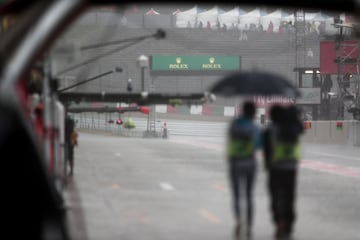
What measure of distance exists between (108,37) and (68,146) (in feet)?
2.34

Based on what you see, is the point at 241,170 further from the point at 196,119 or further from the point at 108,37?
the point at 108,37

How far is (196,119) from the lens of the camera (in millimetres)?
4324

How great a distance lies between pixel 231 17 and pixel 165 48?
0.46m

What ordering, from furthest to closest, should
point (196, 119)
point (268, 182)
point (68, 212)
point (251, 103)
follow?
point (196, 119) < point (68, 212) < point (268, 182) < point (251, 103)

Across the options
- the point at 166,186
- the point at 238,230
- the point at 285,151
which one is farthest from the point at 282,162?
the point at 166,186

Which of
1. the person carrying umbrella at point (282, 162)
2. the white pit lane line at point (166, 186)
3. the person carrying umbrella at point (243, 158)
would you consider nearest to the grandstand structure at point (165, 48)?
the person carrying umbrella at point (282, 162)

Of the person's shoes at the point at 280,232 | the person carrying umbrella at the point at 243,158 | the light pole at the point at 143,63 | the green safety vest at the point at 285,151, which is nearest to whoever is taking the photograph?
the person carrying umbrella at the point at 243,158

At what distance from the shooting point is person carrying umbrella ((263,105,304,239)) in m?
3.56

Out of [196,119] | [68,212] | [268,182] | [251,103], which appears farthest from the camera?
[196,119]

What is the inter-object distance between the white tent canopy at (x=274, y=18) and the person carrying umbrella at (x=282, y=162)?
0.65 m

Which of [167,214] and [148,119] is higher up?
[148,119]

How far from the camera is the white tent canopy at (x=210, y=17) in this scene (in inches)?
161

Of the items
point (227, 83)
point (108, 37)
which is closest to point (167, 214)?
point (227, 83)

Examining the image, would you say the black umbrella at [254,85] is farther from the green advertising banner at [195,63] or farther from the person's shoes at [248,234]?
the person's shoes at [248,234]
